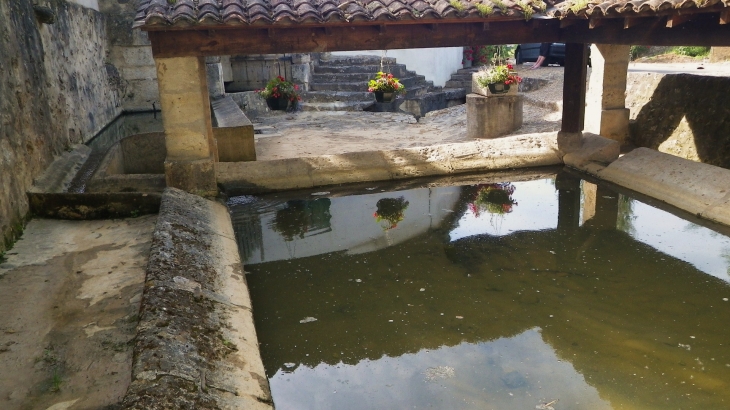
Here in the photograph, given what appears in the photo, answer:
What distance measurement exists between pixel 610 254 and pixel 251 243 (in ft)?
10.9

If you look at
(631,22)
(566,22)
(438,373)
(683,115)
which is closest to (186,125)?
(438,373)

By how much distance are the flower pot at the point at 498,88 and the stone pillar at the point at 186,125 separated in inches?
194

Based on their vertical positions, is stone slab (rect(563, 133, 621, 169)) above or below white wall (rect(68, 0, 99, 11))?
below

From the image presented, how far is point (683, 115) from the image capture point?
25.8 ft

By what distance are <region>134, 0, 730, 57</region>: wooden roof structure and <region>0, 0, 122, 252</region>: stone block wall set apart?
4.57ft

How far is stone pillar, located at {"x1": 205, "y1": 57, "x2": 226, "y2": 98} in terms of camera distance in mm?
13055

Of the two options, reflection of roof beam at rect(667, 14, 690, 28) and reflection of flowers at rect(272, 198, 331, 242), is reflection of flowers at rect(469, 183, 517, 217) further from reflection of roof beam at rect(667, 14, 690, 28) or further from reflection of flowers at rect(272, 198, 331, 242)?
reflection of roof beam at rect(667, 14, 690, 28)

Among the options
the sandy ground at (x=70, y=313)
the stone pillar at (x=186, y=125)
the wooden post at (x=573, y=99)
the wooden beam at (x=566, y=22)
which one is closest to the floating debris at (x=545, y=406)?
the sandy ground at (x=70, y=313)

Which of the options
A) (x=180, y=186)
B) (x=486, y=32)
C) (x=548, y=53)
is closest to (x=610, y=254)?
(x=486, y=32)

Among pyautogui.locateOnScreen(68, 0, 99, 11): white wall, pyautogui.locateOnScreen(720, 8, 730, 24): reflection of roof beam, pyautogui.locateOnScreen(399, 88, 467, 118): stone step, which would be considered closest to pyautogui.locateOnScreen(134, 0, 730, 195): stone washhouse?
pyautogui.locateOnScreen(720, 8, 730, 24): reflection of roof beam

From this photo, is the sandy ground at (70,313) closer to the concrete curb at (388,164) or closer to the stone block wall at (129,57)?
the concrete curb at (388,164)

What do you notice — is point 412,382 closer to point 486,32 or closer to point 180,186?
point 180,186

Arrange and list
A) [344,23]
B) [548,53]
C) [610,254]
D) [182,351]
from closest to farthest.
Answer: [182,351], [610,254], [344,23], [548,53]

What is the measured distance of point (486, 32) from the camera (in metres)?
7.03
